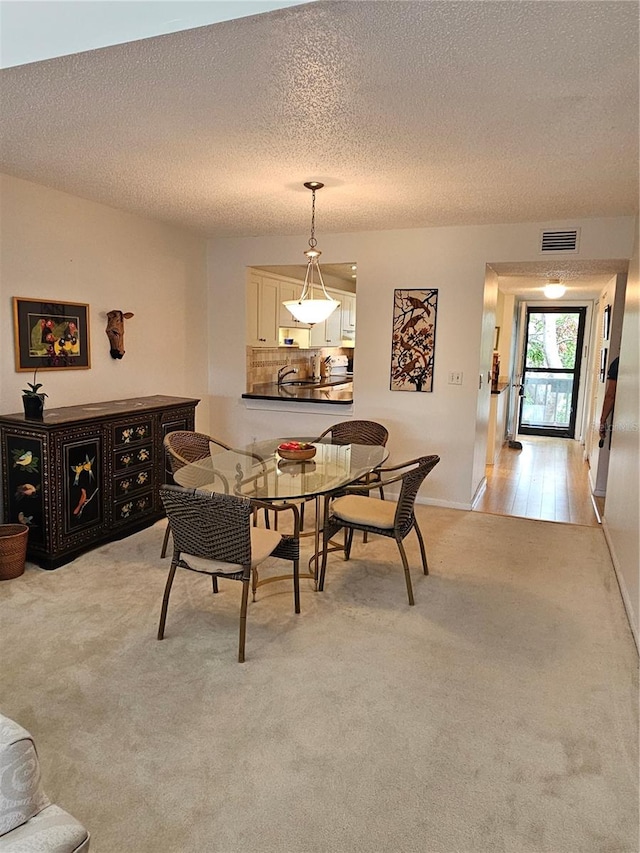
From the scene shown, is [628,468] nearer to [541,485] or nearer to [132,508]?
[541,485]

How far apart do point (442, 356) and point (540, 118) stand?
2625mm

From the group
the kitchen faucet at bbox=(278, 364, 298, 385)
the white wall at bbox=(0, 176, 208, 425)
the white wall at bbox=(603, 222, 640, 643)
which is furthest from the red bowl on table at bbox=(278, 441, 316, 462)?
the kitchen faucet at bbox=(278, 364, 298, 385)

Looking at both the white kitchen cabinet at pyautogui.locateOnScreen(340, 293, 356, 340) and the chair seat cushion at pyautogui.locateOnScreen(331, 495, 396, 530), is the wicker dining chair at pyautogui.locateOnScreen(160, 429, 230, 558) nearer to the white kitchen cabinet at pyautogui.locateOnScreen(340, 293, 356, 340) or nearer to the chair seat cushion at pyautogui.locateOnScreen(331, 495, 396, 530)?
the chair seat cushion at pyautogui.locateOnScreen(331, 495, 396, 530)

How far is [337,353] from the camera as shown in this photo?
842 centimetres

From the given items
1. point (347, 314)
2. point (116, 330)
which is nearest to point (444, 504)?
point (116, 330)

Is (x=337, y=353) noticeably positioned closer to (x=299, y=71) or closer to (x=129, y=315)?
(x=129, y=315)

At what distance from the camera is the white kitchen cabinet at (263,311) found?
562 centimetres

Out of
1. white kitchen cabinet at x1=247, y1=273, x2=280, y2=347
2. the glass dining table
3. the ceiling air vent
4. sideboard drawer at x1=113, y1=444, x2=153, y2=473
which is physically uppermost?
the ceiling air vent

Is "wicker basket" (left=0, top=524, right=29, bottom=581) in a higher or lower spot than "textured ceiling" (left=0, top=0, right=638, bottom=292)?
lower

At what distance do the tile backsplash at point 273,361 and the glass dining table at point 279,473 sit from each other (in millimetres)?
2074

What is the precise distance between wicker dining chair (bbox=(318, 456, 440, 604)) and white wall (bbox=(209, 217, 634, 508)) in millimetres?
1630

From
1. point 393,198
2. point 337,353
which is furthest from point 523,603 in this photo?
point 337,353

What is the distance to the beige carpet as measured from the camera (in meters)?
1.74

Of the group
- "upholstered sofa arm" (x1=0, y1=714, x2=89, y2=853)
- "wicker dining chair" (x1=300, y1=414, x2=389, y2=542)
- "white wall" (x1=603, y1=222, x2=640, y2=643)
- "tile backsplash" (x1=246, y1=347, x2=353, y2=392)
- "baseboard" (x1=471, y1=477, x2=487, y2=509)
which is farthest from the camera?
"tile backsplash" (x1=246, y1=347, x2=353, y2=392)
